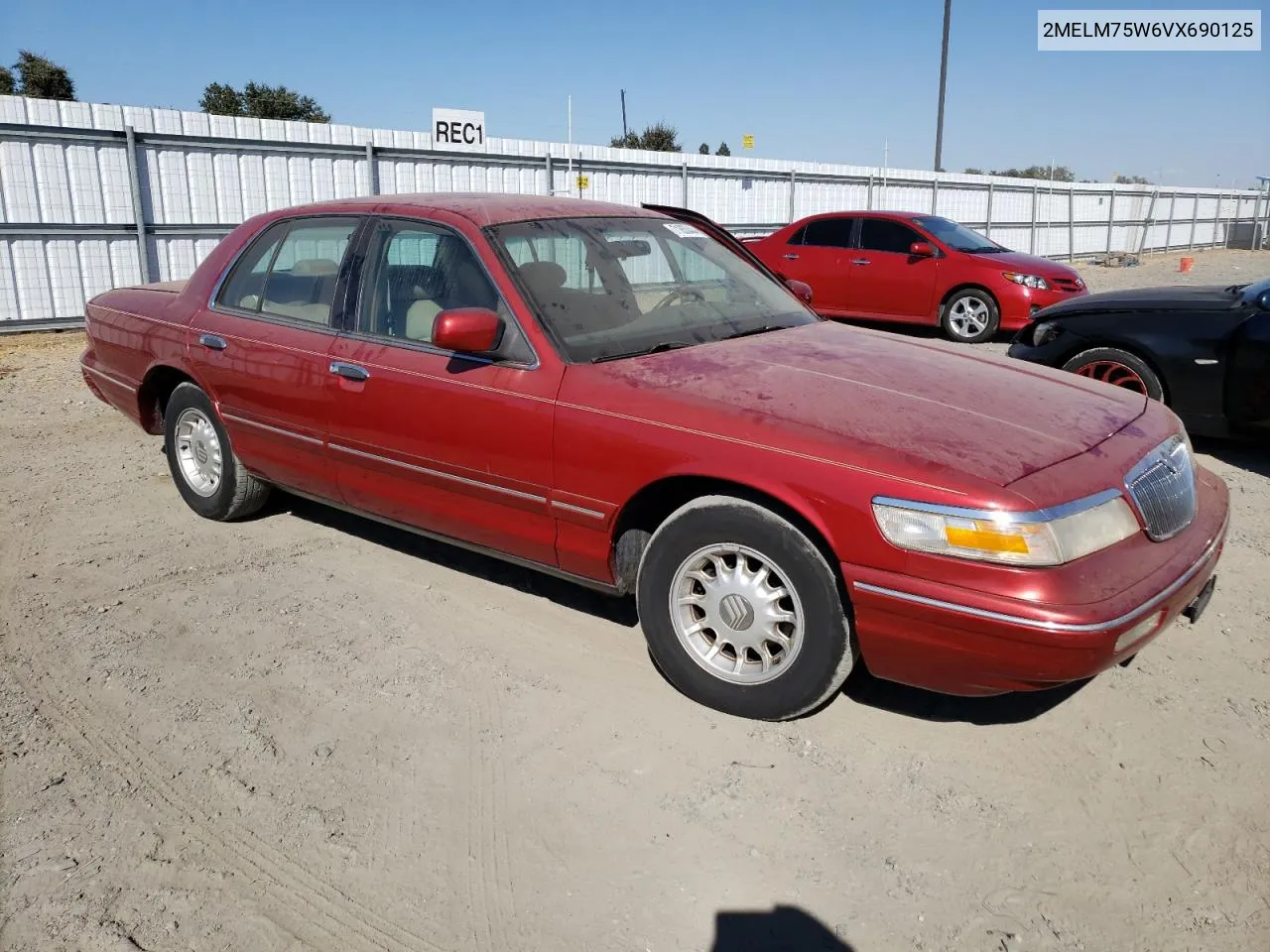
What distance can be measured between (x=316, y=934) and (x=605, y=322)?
2219 millimetres

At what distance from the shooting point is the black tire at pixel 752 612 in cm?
286

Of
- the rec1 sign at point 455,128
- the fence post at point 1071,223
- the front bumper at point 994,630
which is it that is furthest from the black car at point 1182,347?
the fence post at point 1071,223

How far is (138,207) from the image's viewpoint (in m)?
11.6

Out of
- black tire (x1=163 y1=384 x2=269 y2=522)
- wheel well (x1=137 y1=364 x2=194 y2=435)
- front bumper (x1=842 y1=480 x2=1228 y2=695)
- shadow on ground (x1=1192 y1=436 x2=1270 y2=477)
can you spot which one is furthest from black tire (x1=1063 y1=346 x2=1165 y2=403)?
wheel well (x1=137 y1=364 x2=194 y2=435)

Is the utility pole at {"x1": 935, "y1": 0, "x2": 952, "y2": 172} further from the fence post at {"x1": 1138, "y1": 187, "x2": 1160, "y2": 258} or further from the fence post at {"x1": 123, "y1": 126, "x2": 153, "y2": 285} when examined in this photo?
the fence post at {"x1": 123, "y1": 126, "x2": 153, "y2": 285}

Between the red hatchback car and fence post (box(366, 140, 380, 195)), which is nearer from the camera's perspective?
the red hatchback car

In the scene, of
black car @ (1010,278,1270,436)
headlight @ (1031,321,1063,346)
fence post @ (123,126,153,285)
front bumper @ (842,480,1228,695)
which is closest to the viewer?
front bumper @ (842,480,1228,695)

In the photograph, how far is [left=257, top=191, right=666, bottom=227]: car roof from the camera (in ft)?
12.9

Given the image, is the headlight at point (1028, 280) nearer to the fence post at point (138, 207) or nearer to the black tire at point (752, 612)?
the black tire at point (752, 612)

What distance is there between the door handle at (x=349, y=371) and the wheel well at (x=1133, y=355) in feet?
15.4

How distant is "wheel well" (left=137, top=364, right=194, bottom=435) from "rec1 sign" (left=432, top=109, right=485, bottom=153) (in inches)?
376

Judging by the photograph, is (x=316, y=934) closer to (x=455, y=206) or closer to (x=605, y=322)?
(x=605, y=322)

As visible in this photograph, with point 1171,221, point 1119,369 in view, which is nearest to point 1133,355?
point 1119,369

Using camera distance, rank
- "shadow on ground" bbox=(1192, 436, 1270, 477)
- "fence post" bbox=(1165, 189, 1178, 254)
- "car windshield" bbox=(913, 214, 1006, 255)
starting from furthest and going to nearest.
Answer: "fence post" bbox=(1165, 189, 1178, 254) < "car windshield" bbox=(913, 214, 1006, 255) < "shadow on ground" bbox=(1192, 436, 1270, 477)
